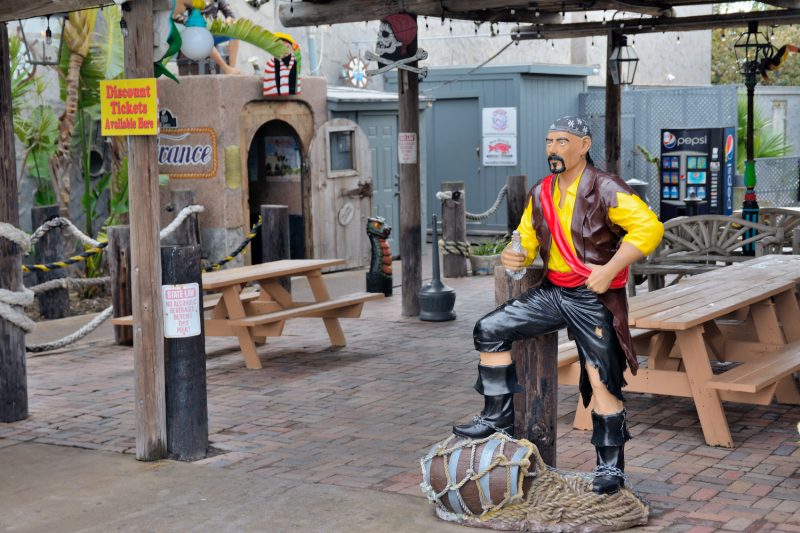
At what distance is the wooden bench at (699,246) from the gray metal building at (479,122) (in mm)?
6634

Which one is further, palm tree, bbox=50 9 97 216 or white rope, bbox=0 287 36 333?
palm tree, bbox=50 9 97 216

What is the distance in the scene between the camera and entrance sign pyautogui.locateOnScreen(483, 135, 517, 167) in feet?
52.2

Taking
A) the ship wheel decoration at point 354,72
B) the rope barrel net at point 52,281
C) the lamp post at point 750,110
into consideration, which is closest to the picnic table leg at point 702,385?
the rope barrel net at point 52,281

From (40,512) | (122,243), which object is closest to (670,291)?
(40,512)

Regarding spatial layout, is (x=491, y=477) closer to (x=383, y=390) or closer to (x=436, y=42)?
(x=383, y=390)

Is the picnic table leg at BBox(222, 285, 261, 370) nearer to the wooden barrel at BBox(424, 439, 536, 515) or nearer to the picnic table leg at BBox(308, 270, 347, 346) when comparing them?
the picnic table leg at BBox(308, 270, 347, 346)

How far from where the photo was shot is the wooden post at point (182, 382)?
521cm

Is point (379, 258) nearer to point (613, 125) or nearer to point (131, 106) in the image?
point (613, 125)

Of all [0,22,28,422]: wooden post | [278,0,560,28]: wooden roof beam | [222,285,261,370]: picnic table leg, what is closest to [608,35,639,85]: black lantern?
[278,0,560,28]: wooden roof beam

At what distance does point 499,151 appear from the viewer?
16047 millimetres

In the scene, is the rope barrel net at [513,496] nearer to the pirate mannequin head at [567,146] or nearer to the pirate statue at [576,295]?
the pirate statue at [576,295]

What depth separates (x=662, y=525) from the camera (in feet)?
13.3

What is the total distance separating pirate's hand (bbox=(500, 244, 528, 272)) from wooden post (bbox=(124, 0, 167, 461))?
1.96 m

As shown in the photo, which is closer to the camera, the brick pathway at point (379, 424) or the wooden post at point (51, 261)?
the brick pathway at point (379, 424)
